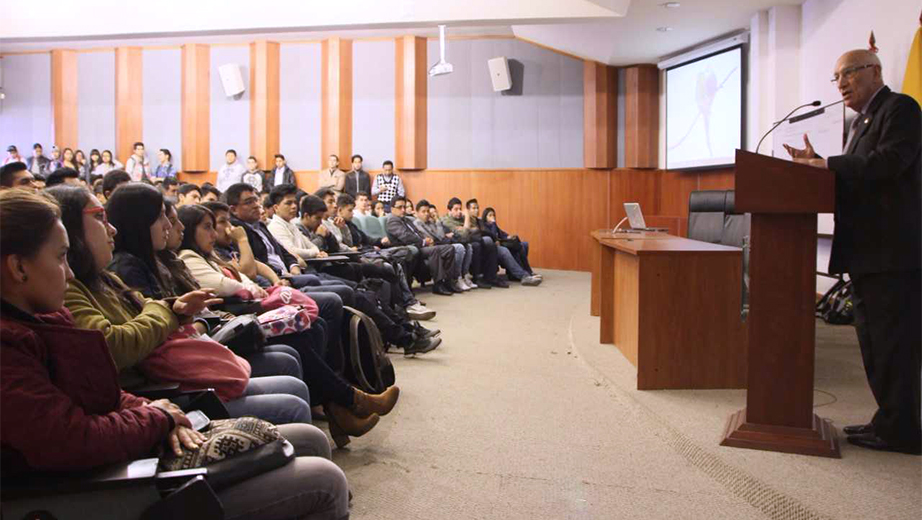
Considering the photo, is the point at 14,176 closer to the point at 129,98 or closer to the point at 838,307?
the point at 838,307

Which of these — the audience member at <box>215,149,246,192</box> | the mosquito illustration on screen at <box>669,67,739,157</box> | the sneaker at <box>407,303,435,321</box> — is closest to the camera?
the sneaker at <box>407,303,435,321</box>

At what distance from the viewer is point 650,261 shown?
3283 millimetres

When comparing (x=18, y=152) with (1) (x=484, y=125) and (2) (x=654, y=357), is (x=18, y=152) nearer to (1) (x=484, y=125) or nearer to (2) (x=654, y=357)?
(1) (x=484, y=125)

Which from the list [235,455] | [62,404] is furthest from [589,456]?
[62,404]

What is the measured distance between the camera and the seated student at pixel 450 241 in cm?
758

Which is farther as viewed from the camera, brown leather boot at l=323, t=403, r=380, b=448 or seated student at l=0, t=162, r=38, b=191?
seated student at l=0, t=162, r=38, b=191

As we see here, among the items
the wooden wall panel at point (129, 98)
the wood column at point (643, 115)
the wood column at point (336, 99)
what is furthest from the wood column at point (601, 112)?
the wooden wall panel at point (129, 98)

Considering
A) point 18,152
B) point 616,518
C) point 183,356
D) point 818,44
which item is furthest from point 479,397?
point 18,152

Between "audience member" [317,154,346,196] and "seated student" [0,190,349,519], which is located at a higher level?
"audience member" [317,154,346,196]

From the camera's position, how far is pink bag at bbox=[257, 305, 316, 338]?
2.40 metres

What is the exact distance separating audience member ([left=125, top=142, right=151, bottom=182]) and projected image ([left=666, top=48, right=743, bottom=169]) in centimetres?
Result: 791

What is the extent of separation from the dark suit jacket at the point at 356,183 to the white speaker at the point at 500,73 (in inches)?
94.0

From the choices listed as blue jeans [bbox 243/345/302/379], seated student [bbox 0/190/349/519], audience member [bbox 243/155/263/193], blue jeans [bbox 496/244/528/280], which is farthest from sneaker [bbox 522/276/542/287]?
seated student [bbox 0/190/349/519]

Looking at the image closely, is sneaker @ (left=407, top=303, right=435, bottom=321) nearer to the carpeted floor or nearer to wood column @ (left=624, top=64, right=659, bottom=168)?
the carpeted floor
